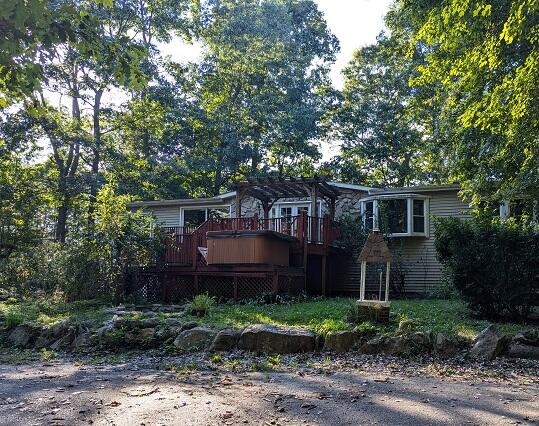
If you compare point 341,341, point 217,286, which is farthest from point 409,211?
point 341,341

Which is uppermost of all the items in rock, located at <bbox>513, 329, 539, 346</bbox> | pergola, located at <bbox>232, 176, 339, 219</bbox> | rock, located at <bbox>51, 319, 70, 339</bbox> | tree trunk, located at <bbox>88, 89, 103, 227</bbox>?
tree trunk, located at <bbox>88, 89, 103, 227</bbox>

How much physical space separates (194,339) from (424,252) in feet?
33.6

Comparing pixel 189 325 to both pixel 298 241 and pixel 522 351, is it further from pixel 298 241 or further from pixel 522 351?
pixel 298 241

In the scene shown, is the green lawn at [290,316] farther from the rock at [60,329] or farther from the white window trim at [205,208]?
the white window trim at [205,208]

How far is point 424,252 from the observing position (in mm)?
16703

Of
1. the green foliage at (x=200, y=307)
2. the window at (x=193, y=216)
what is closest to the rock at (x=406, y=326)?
the green foliage at (x=200, y=307)

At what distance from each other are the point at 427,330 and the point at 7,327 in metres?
7.91

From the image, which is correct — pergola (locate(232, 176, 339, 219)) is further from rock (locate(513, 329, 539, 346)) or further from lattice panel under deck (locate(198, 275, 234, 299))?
rock (locate(513, 329, 539, 346))

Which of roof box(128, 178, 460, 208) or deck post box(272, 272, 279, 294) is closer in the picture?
deck post box(272, 272, 279, 294)

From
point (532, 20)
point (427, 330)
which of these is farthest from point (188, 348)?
point (532, 20)

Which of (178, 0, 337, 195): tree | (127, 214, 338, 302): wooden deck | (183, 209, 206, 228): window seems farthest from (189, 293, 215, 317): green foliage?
(178, 0, 337, 195): tree

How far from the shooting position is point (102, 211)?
521 inches

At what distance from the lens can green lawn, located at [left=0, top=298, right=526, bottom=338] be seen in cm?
841

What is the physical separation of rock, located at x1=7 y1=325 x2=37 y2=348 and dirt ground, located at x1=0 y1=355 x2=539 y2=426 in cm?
260
